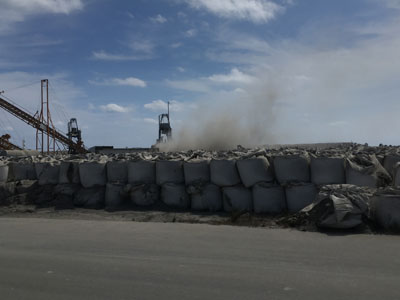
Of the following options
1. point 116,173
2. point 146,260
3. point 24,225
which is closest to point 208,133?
point 116,173

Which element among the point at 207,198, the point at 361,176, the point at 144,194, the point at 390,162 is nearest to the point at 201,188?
the point at 207,198

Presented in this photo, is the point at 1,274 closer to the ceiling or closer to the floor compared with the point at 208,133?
closer to the floor

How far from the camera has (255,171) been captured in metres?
7.78

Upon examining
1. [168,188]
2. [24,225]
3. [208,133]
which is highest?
[208,133]

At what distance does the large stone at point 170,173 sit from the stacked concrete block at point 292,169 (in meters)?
2.11

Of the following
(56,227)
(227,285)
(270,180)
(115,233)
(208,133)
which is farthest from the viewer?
(208,133)

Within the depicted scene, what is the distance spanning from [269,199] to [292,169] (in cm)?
71

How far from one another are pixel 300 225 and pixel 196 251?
79.7 inches

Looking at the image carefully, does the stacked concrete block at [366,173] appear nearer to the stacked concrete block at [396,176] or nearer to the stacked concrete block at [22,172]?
the stacked concrete block at [396,176]

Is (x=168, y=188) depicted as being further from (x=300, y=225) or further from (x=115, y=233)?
Answer: (x=300, y=225)

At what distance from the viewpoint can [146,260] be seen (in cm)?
444

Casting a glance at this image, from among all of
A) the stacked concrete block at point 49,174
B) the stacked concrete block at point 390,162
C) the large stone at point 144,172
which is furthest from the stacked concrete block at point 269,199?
the stacked concrete block at point 49,174

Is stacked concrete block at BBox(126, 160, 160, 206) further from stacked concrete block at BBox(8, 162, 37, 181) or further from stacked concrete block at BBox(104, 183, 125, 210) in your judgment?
stacked concrete block at BBox(8, 162, 37, 181)

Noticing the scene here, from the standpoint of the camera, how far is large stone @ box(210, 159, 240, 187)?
26.3 feet
